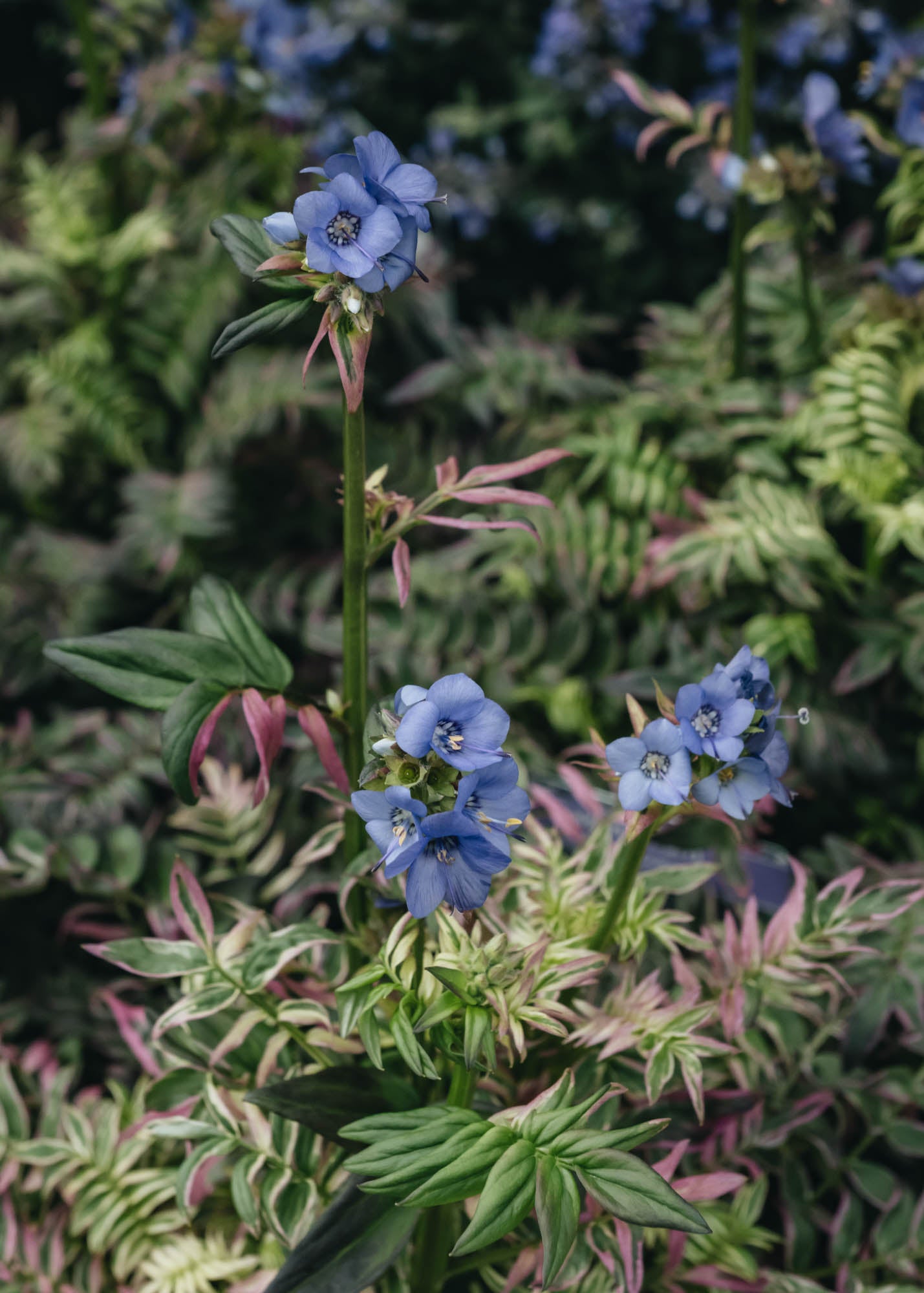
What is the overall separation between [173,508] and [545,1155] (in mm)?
1291

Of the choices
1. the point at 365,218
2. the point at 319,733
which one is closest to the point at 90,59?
the point at 365,218

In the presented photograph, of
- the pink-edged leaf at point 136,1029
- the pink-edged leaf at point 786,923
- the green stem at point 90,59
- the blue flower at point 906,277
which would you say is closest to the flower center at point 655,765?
the pink-edged leaf at point 786,923

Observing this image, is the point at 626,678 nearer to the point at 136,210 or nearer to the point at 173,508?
the point at 173,508

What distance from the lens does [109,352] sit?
2111 millimetres

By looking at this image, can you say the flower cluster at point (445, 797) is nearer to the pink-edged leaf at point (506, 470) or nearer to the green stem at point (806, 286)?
the pink-edged leaf at point (506, 470)

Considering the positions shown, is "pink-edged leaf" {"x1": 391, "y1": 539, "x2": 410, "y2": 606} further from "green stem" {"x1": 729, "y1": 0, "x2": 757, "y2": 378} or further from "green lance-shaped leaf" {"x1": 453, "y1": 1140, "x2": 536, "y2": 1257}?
"green stem" {"x1": 729, "y1": 0, "x2": 757, "y2": 378}

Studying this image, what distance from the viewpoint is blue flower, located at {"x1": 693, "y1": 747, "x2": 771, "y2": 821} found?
37.2 inches

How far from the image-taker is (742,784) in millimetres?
953

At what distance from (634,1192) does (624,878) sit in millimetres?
271

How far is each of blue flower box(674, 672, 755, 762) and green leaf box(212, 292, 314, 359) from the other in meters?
A: 0.42

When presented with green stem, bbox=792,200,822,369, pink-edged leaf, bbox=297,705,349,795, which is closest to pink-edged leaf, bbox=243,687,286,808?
pink-edged leaf, bbox=297,705,349,795

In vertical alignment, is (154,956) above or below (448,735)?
below

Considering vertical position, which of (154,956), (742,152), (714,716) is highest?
(742,152)

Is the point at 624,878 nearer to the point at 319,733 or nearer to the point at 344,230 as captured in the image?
the point at 319,733
